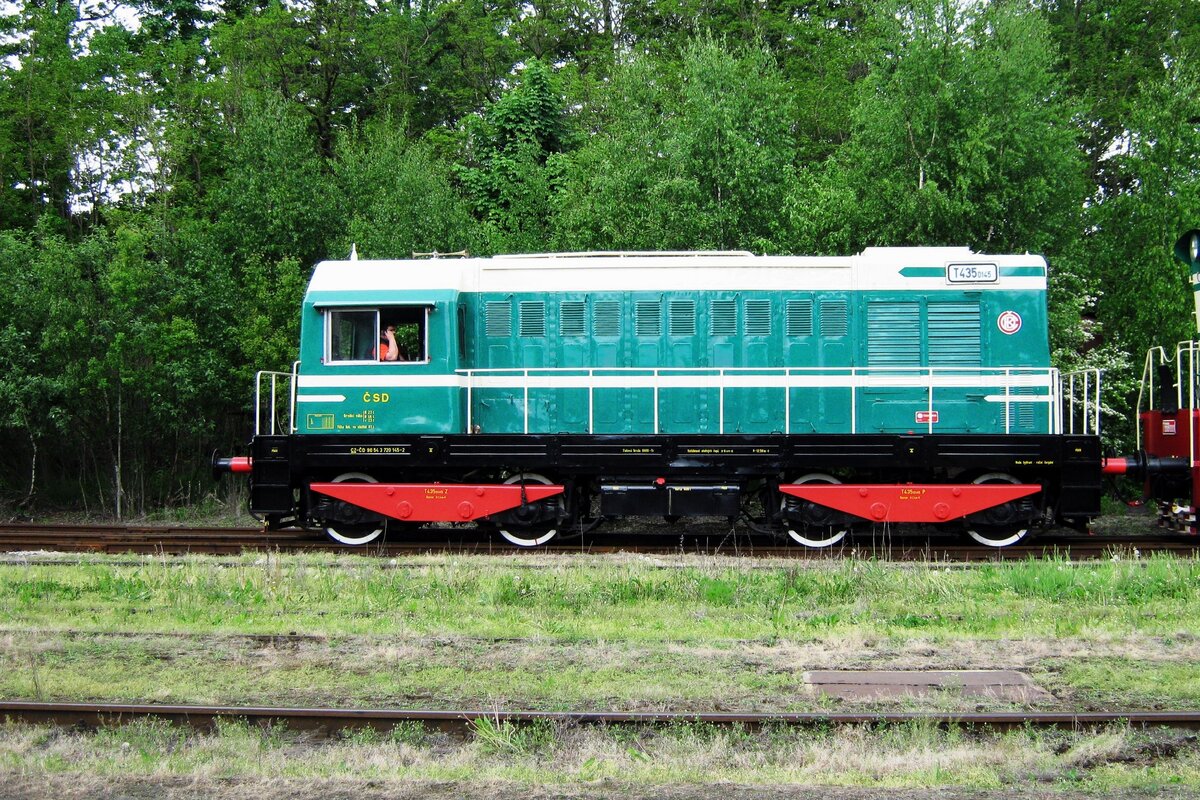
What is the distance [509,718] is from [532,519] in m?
6.96

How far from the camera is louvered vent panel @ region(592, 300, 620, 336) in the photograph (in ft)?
44.8

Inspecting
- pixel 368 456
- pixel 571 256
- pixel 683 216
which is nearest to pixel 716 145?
pixel 683 216

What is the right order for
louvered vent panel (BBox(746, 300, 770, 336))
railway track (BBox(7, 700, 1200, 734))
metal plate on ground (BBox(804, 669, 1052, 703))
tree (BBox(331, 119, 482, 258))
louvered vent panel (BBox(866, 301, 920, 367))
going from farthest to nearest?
tree (BBox(331, 119, 482, 258)) → louvered vent panel (BBox(746, 300, 770, 336)) → louvered vent panel (BBox(866, 301, 920, 367)) → metal plate on ground (BBox(804, 669, 1052, 703)) → railway track (BBox(7, 700, 1200, 734))

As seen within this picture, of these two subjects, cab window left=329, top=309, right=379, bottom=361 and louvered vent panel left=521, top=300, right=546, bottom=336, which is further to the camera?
louvered vent panel left=521, top=300, right=546, bottom=336

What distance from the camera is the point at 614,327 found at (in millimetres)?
13656

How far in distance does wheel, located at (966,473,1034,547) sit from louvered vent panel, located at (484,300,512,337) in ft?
22.1

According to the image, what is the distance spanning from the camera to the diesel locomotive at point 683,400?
1279cm

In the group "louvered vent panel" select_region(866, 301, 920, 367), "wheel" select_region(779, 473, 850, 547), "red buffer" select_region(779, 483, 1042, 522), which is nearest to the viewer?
"red buffer" select_region(779, 483, 1042, 522)

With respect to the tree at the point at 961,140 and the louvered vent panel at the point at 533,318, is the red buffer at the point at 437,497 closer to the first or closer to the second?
the louvered vent panel at the point at 533,318

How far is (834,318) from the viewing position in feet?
44.1

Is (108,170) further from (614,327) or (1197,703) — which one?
(1197,703)

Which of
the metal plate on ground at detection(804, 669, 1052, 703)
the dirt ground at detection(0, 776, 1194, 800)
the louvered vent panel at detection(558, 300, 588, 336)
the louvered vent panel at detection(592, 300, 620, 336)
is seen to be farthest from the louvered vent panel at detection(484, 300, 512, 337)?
the dirt ground at detection(0, 776, 1194, 800)

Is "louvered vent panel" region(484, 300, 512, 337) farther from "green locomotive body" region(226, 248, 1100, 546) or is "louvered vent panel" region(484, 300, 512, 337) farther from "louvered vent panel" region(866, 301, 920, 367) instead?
"louvered vent panel" region(866, 301, 920, 367)

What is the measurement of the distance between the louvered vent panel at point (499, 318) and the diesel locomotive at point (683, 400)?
1.1 inches
